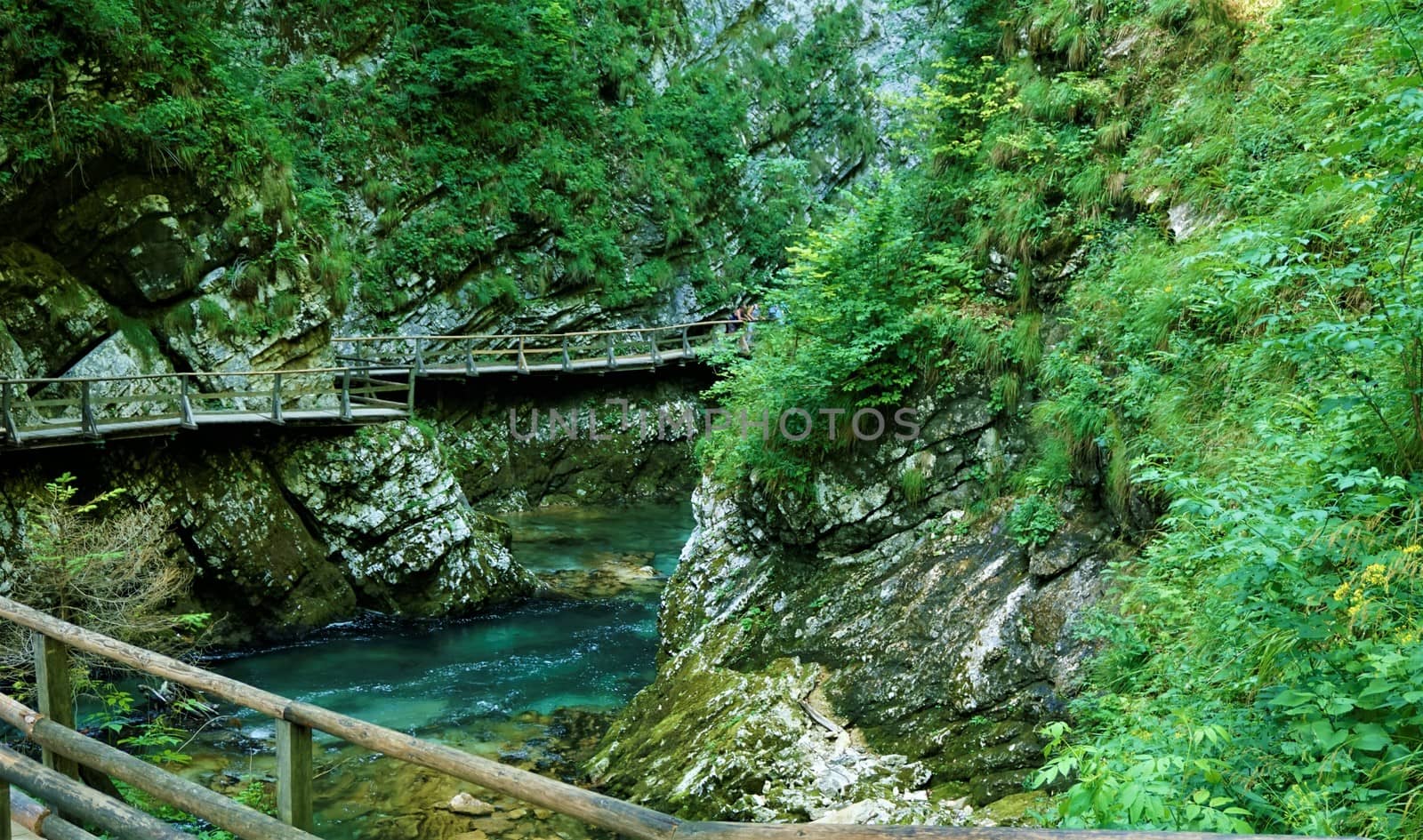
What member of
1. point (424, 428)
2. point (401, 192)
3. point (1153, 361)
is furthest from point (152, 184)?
point (1153, 361)

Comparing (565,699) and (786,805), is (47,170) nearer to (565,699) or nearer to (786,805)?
(565,699)

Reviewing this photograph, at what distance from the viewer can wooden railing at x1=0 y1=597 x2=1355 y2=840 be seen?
76.3 inches

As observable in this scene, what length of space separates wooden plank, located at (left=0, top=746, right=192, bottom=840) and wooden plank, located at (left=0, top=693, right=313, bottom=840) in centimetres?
8

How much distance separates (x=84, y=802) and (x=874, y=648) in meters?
5.70

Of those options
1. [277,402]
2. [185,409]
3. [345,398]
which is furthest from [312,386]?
[185,409]

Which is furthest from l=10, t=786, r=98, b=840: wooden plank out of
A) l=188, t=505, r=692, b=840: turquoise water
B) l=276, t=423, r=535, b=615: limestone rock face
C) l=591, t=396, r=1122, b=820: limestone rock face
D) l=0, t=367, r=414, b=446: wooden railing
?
l=276, t=423, r=535, b=615: limestone rock face

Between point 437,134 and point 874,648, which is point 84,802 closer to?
point 874,648

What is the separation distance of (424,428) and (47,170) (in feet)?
20.4

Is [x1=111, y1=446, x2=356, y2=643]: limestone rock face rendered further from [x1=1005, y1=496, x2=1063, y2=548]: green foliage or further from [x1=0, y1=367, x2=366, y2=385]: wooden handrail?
[x1=1005, y1=496, x2=1063, y2=548]: green foliage

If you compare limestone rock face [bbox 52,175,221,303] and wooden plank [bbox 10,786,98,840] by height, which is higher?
limestone rock face [bbox 52,175,221,303]

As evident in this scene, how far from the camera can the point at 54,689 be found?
3348 millimetres

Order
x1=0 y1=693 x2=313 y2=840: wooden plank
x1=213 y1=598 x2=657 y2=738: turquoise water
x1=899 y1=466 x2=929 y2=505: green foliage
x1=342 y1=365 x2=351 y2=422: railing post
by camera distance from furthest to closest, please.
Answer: x1=342 y1=365 x2=351 y2=422: railing post
x1=213 y1=598 x2=657 y2=738: turquoise water
x1=899 y1=466 x2=929 y2=505: green foliage
x1=0 y1=693 x2=313 y2=840: wooden plank

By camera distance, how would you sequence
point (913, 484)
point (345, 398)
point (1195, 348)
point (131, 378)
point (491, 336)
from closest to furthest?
point (1195, 348), point (913, 484), point (131, 378), point (345, 398), point (491, 336)

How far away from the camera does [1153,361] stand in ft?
21.0
